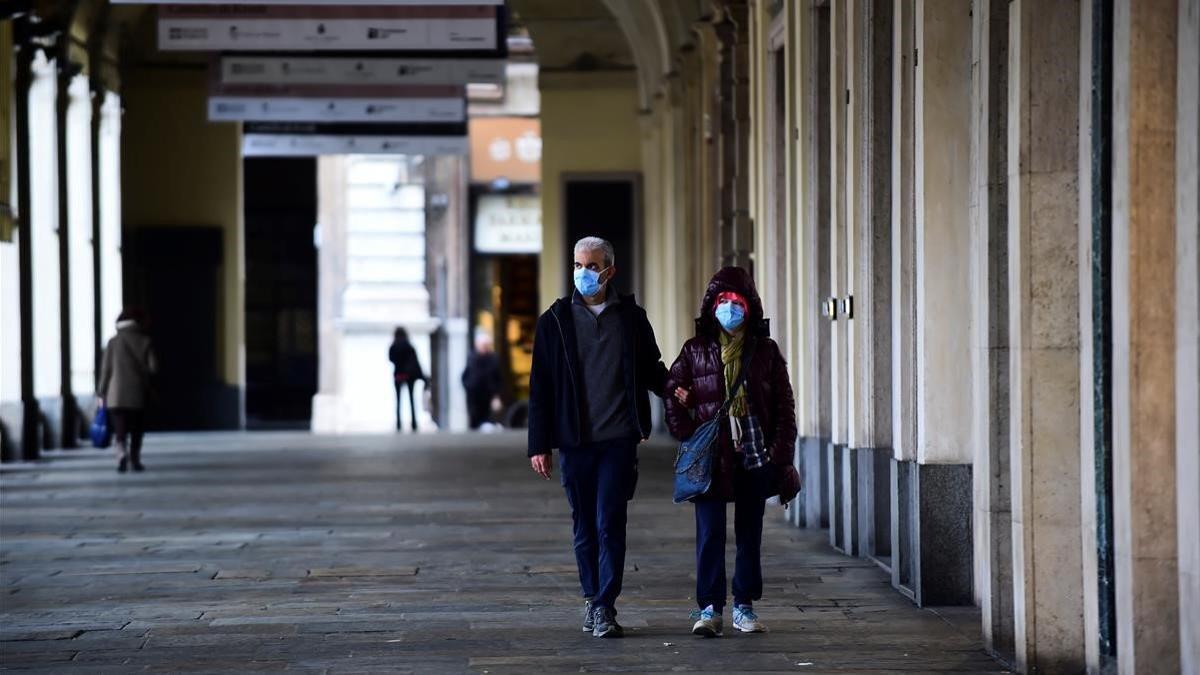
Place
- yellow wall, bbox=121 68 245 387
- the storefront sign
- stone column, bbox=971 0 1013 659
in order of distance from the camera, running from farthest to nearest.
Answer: the storefront sign
yellow wall, bbox=121 68 245 387
stone column, bbox=971 0 1013 659

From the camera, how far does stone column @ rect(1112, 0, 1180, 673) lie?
6457 mm

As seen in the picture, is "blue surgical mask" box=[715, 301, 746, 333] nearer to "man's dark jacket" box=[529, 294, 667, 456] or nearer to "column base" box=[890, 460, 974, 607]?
"man's dark jacket" box=[529, 294, 667, 456]

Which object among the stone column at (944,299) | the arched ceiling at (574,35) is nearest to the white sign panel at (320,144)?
the arched ceiling at (574,35)

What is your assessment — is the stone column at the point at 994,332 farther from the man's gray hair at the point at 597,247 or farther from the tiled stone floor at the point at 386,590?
the man's gray hair at the point at 597,247

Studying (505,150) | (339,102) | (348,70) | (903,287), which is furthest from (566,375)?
(505,150)

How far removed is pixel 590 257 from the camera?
8453 millimetres

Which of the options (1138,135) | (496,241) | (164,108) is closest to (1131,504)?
(1138,135)

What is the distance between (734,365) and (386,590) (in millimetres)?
2793

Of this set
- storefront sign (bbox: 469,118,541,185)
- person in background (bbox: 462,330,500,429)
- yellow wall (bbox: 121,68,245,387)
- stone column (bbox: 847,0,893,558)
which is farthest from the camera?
storefront sign (bbox: 469,118,541,185)

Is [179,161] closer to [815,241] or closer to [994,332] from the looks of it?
[815,241]

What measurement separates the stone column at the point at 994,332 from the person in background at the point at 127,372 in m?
12.6

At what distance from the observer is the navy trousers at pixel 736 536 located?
8.43 m

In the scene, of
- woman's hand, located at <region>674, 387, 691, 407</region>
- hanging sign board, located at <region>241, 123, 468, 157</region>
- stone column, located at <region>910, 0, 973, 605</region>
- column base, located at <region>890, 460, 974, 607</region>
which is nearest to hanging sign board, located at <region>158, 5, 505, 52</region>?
hanging sign board, located at <region>241, 123, 468, 157</region>

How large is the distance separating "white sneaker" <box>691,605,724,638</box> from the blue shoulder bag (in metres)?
0.58
